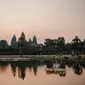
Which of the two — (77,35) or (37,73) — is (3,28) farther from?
(77,35)

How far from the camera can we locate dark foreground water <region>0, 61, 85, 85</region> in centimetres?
413

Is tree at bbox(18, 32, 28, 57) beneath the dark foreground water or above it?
above

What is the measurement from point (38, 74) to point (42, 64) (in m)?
0.18

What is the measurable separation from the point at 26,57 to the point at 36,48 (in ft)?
0.73

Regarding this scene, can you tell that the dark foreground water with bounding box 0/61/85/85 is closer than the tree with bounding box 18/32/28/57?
Yes

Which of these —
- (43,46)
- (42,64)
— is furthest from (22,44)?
(42,64)

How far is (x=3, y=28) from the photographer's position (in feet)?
14.0

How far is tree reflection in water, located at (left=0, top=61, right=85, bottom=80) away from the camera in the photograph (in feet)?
13.7

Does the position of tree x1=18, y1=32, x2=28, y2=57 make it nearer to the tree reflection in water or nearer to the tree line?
the tree line

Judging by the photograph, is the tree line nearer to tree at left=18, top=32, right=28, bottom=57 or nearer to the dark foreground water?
tree at left=18, top=32, right=28, bottom=57

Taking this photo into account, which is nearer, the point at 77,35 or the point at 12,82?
the point at 12,82

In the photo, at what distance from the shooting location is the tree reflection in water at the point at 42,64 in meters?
4.18

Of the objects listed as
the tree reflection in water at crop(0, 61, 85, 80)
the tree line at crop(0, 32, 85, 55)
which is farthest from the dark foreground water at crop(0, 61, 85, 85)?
the tree line at crop(0, 32, 85, 55)

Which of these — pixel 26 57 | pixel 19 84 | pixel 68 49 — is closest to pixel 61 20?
pixel 68 49
